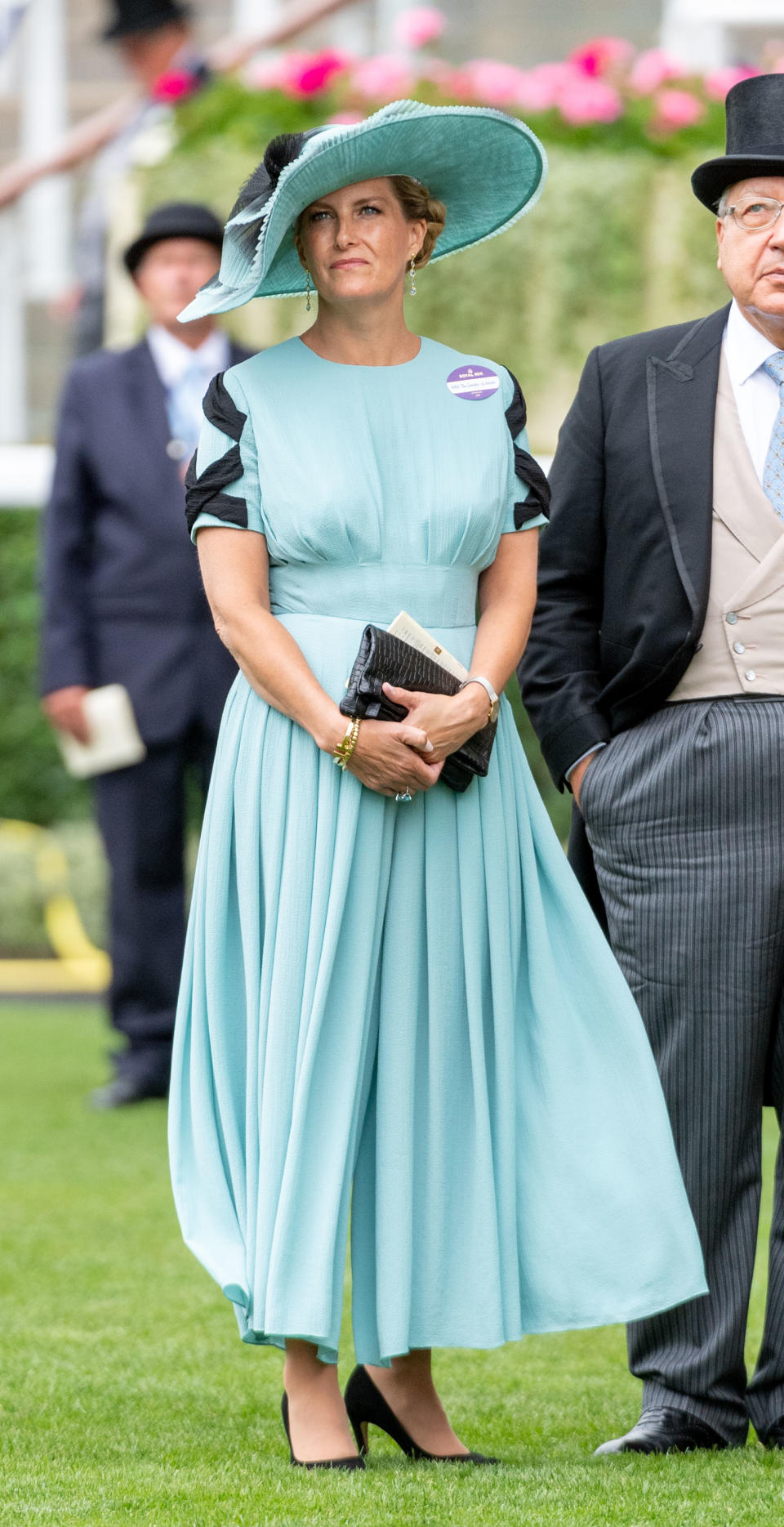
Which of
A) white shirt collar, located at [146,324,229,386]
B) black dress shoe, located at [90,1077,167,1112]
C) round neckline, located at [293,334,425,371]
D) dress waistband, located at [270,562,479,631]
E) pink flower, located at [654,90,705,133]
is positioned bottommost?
black dress shoe, located at [90,1077,167,1112]

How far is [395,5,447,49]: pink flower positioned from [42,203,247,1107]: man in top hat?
154 inches

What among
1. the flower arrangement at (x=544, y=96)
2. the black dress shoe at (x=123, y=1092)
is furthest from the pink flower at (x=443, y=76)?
the black dress shoe at (x=123, y=1092)

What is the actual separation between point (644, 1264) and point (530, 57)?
10163 mm

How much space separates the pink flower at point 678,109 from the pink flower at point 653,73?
6 centimetres

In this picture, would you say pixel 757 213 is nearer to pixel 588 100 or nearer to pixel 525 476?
pixel 525 476

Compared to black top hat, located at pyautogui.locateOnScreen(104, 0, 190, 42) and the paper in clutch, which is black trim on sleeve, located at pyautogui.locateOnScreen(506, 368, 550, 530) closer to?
the paper in clutch

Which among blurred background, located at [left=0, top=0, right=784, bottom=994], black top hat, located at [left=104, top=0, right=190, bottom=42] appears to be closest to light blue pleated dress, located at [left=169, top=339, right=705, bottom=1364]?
blurred background, located at [left=0, top=0, right=784, bottom=994]

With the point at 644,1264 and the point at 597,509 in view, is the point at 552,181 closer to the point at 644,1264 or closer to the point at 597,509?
the point at 597,509

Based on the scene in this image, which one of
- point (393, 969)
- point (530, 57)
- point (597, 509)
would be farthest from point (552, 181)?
point (393, 969)

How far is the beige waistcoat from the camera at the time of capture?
12.2ft

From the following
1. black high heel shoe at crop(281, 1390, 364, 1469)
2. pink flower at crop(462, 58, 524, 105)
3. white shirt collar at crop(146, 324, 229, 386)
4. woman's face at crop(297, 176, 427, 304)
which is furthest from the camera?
pink flower at crop(462, 58, 524, 105)

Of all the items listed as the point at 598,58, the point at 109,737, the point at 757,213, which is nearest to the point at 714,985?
the point at 757,213

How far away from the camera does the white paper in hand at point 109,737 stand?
7.03 metres

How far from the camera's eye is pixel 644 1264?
3.50 metres
